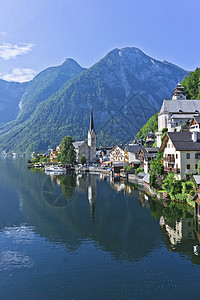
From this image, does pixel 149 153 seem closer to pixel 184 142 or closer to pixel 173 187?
pixel 184 142

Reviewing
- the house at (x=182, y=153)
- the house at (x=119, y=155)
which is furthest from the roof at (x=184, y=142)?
the house at (x=119, y=155)

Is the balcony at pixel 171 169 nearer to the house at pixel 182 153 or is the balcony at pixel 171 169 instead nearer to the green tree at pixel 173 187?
the house at pixel 182 153

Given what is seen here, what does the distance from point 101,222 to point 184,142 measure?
27.0 meters

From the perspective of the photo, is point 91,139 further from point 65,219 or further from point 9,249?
point 9,249

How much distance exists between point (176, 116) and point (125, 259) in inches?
2513

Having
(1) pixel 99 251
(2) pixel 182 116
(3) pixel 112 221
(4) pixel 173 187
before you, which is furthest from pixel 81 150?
(1) pixel 99 251

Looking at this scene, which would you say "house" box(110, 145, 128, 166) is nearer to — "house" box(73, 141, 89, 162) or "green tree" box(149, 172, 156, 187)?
"house" box(73, 141, 89, 162)

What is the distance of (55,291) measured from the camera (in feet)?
71.7

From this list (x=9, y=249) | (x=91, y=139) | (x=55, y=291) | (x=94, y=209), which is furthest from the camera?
(x=91, y=139)

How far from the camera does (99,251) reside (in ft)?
97.6

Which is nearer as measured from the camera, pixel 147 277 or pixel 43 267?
pixel 147 277

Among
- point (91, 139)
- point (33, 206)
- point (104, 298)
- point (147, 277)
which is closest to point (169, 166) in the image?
point (33, 206)

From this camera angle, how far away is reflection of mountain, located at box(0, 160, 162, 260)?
3172 cm

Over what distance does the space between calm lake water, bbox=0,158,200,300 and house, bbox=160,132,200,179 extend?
945 cm
